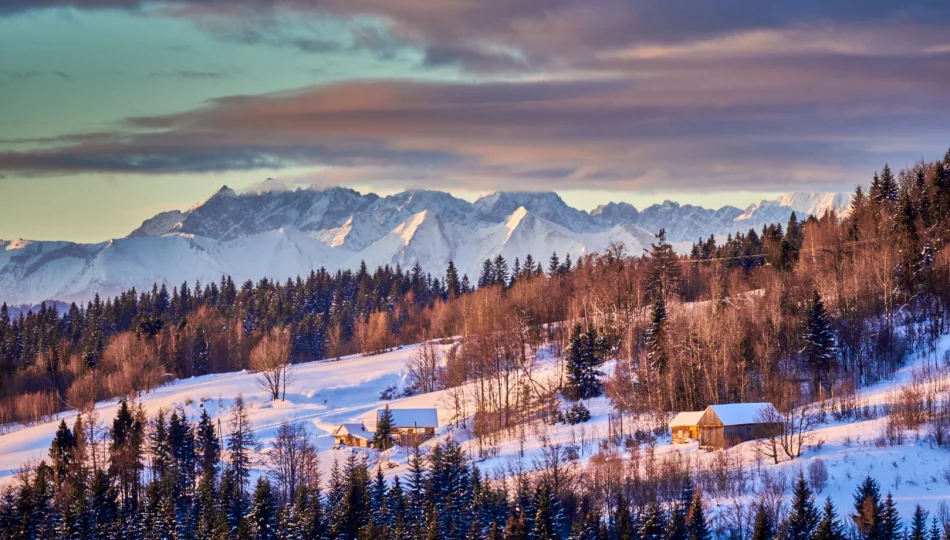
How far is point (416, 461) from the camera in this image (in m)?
77.4

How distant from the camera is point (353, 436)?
10512cm

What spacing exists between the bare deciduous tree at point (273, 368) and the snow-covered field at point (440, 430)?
1.19 meters

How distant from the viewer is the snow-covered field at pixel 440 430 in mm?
71500

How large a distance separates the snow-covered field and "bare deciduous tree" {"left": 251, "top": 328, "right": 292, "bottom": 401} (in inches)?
46.8

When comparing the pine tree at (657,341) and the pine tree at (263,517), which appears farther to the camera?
the pine tree at (657,341)

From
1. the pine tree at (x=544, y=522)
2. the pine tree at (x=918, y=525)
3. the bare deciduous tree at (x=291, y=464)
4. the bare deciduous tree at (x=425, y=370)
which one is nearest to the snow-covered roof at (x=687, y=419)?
the pine tree at (x=918, y=525)

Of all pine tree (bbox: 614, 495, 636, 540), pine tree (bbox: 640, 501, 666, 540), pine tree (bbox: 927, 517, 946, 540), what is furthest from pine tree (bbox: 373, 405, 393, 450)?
pine tree (bbox: 927, 517, 946, 540)

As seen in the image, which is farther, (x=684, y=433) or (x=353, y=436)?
(x=353, y=436)

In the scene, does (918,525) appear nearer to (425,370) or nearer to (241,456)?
(241,456)

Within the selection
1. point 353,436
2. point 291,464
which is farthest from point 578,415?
point 291,464

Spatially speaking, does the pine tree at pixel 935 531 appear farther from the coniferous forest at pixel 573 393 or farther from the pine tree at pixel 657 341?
the pine tree at pixel 657 341

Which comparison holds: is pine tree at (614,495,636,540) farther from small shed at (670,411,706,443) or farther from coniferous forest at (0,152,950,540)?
small shed at (670,411,706,443)

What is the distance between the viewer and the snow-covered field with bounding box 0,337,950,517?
7150cm

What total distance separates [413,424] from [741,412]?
3355cm
